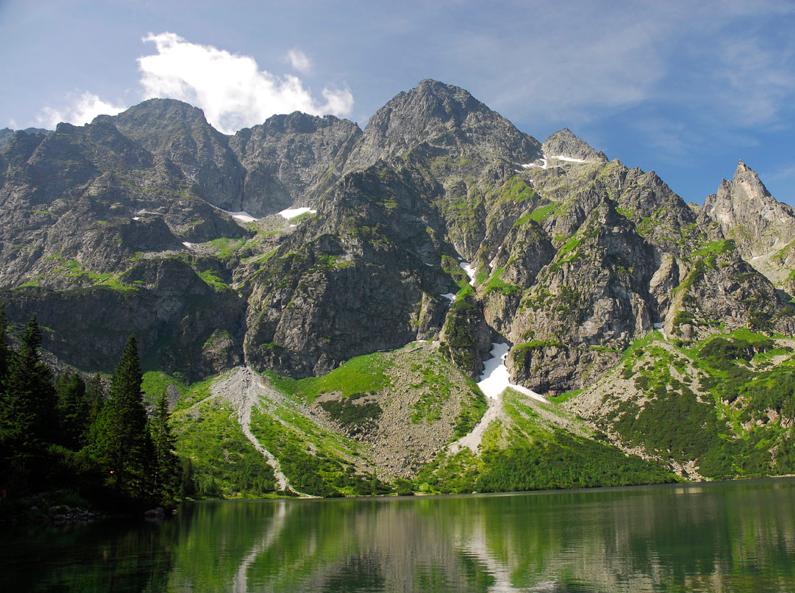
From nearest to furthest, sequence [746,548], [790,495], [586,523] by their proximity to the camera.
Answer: [746,548] → [586,523] → [790,495]

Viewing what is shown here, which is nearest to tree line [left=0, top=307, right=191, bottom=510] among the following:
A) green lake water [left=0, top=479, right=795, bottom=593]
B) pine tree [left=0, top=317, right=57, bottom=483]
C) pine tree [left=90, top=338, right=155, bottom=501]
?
pine tree [left=0, top=317, right=57, bottom=483]

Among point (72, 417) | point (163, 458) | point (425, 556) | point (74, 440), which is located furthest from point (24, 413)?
point (425, 556)

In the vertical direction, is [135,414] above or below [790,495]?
above

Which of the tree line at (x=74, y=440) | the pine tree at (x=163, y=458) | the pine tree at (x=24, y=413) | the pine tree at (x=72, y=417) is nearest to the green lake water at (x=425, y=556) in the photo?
the tree line at (x=74, y=440)

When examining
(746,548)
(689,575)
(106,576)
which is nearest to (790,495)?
(746,548)

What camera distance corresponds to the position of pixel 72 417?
11800 centimetres

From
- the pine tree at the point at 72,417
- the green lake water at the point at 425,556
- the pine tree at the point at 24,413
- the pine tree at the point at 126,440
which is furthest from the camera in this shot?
the pine tree at the point at 72,417

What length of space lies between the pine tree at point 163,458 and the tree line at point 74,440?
0.73ft

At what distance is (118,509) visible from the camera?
105 meters

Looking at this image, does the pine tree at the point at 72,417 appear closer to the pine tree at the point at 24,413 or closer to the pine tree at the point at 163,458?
the pine tree at the point at 163,458

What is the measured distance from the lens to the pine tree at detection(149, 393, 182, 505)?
392ft

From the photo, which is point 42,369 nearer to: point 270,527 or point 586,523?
point 270,527

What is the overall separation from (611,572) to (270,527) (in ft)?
211

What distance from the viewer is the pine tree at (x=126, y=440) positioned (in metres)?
101
